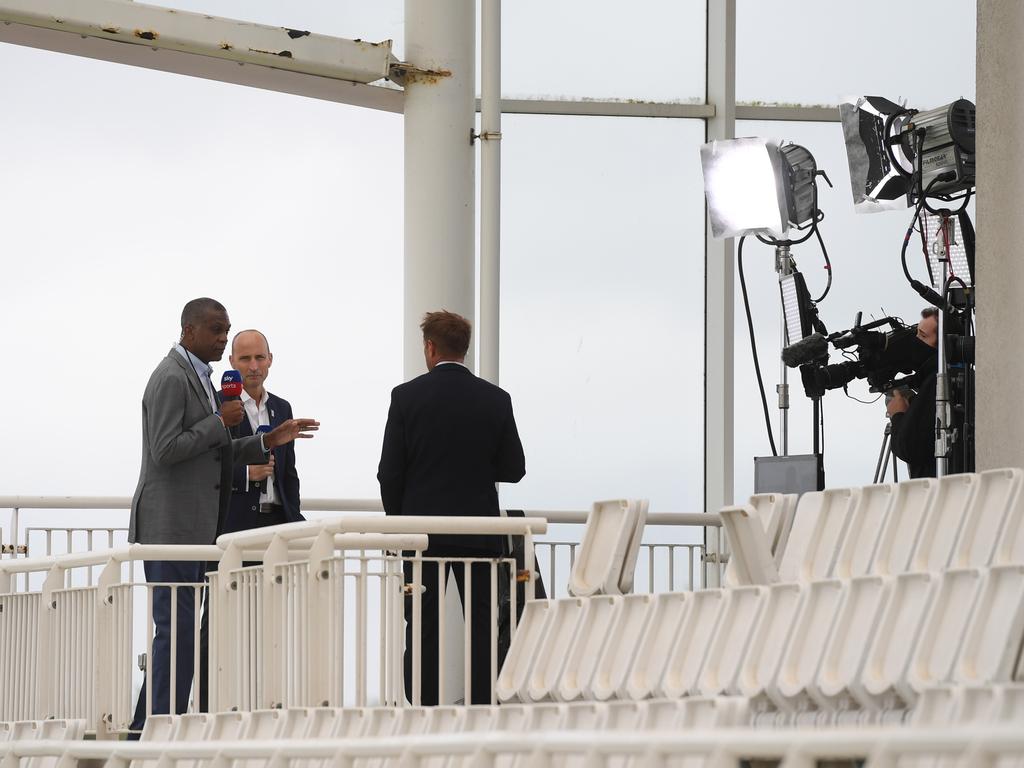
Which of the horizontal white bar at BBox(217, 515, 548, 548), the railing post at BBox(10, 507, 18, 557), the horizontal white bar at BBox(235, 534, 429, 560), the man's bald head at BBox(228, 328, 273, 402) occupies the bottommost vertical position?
the railing post at BBox(10, 507, 18, 557)

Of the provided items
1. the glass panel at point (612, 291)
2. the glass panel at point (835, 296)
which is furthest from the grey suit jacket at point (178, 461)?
the glass panel at point (835, 296)

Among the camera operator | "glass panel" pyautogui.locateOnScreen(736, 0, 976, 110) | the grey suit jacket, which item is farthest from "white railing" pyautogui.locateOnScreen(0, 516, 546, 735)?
"glass panel" pyautogui.locateOnScreen(736, 0, 976, 110)

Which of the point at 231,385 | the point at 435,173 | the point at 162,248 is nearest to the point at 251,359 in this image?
the point at 231,385

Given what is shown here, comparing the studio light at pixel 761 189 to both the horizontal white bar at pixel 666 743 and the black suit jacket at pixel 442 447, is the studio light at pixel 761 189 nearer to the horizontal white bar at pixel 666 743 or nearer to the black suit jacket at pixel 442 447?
the black suit jacket at pixel 442 447

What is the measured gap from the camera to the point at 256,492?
660cm

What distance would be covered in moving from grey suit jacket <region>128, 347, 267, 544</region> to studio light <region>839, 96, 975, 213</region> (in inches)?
115

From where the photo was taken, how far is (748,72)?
9.98 meters

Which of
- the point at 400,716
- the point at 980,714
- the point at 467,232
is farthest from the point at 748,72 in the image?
the point at 980,714

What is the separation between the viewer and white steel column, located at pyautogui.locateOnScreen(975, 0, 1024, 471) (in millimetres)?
5633

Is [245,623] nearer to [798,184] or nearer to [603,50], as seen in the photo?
[798,184]

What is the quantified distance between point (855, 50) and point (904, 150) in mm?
3541

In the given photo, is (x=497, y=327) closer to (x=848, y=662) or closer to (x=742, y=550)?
(x=742, y=550)

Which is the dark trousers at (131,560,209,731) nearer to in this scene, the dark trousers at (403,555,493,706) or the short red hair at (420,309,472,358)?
the dark trousers at (403,555,493,706)

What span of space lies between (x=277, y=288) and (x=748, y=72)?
312 cm
